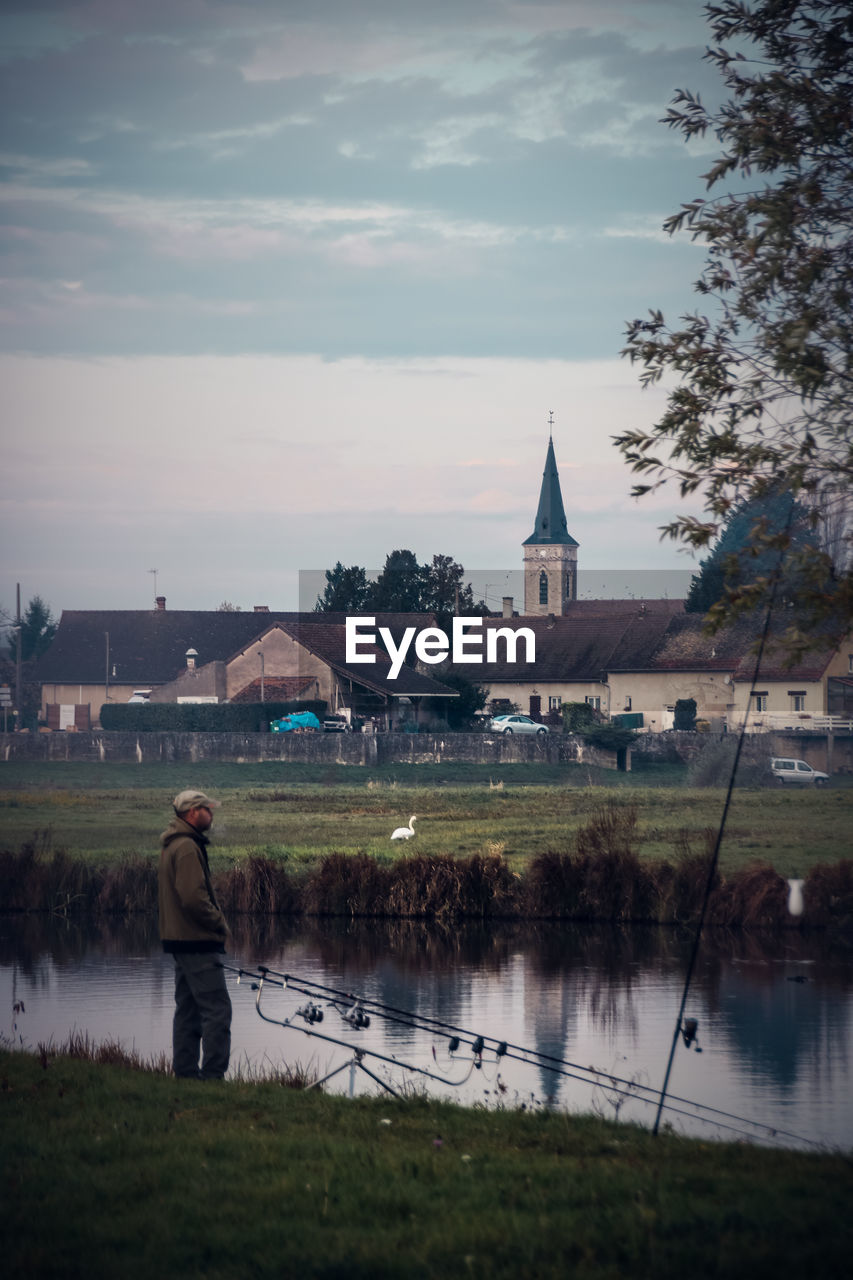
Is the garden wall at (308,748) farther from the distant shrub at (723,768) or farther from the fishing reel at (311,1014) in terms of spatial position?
the fishing reel at (311,1014)

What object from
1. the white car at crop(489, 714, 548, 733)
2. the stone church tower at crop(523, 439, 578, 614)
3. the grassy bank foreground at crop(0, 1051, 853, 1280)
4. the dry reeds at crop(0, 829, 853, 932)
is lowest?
the dry reeds at crop(0, 829, 853, 932)

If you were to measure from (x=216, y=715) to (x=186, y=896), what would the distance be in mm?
53564

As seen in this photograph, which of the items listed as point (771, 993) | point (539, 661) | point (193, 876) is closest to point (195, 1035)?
point (193, 876)

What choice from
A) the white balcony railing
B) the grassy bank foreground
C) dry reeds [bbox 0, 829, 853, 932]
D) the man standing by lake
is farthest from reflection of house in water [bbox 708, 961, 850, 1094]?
the white balcony railing

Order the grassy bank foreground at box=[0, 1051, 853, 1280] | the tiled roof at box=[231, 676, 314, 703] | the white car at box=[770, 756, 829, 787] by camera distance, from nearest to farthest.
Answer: the grassy bank foreground at box=[0, 1051, 853, 1280], the white car at box=[770, 756, 829, 787], the tiled roof at box=[231, 676, 314, 703]

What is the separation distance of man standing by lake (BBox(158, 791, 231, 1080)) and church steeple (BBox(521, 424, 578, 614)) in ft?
323

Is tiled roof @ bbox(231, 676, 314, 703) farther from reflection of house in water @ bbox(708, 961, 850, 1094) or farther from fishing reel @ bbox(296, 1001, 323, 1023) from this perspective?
fishing reel @ bbox(296, 1001, 323, 1023)

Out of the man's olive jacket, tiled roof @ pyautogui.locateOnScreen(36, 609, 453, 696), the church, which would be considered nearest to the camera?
the man's olive jacket

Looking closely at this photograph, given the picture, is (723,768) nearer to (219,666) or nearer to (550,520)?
(219,666)

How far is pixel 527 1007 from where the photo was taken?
1711 cm

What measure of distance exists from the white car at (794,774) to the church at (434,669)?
329cm

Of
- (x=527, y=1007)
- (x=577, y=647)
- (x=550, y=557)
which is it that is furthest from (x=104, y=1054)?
(x=550, y=557)

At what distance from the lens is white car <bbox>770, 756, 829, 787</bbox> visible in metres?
49.4

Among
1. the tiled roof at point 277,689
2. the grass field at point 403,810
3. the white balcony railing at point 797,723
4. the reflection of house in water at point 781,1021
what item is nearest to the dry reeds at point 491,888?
the grass field at point 403,810
